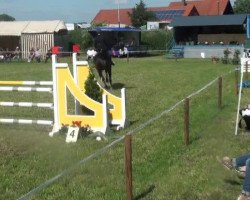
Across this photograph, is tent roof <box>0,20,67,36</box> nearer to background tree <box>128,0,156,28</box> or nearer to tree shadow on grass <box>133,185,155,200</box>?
tree shadow on grass <box>133,185,155,200</box>

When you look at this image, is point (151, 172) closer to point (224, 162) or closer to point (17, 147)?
point (224, 162)

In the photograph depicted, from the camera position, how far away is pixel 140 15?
80.2 m

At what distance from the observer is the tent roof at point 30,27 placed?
131ft

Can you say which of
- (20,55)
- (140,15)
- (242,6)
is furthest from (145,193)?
(242,6)

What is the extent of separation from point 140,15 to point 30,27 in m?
41.6

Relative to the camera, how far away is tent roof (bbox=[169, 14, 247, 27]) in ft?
137

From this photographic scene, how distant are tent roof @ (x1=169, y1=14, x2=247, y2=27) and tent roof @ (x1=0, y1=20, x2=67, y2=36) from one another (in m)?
9.98

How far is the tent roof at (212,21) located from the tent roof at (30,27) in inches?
393

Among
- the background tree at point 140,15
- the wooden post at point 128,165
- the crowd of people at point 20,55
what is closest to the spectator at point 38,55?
→ the crowd of people at point 20,55

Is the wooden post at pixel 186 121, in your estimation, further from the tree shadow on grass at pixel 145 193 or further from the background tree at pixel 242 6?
the background tree at pixel 242 6

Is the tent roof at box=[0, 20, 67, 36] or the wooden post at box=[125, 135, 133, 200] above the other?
the tent roof at box=[0, 20, 67, 36]

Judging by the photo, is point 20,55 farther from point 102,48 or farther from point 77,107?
point 77,107

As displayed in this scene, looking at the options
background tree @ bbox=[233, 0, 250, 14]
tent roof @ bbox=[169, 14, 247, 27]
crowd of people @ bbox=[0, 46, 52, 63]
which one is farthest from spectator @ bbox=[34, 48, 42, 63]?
background tree @ bbox=[233, 0, 250, 14]

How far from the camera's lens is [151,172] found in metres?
6.67
